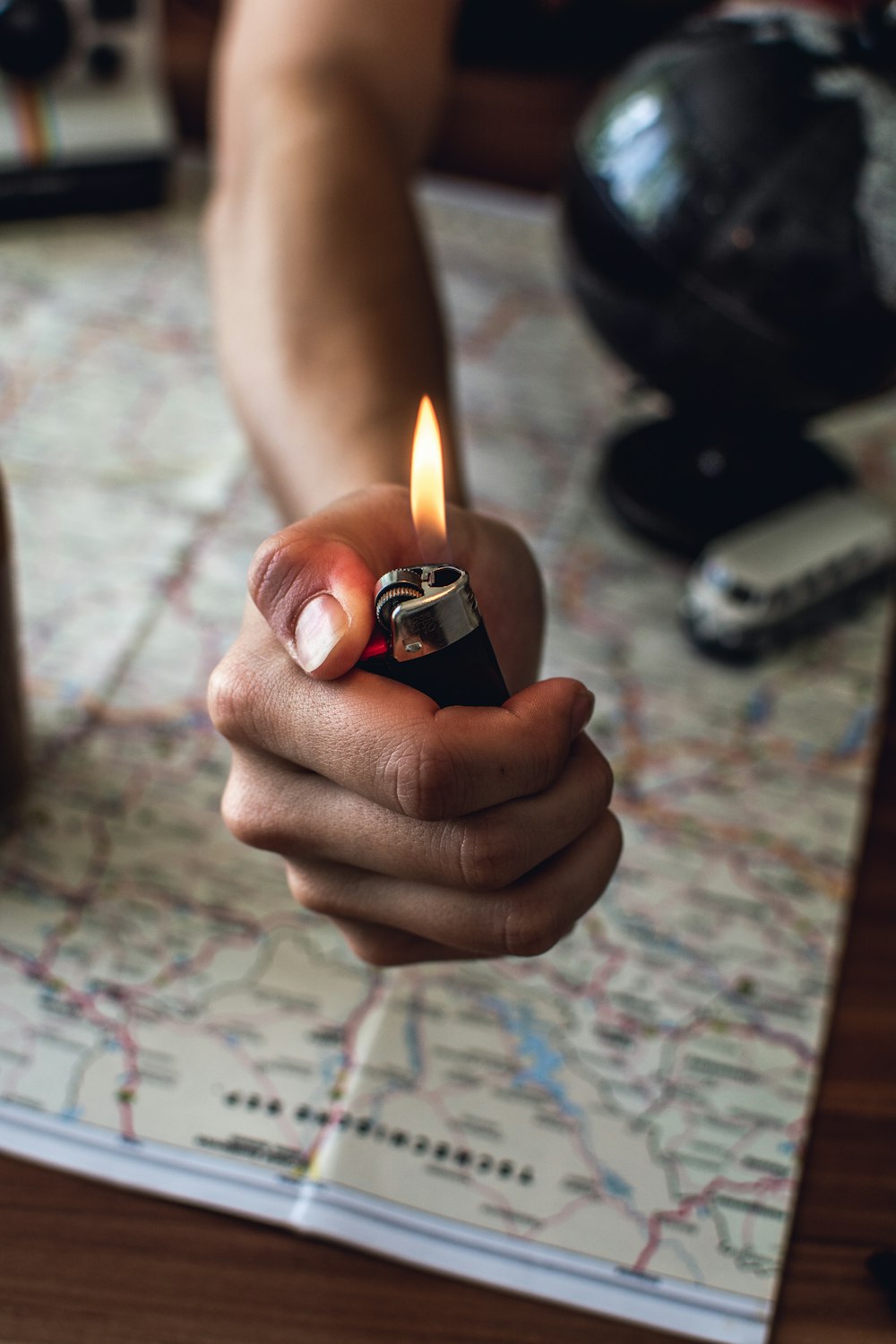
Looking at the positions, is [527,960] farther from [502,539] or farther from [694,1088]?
[502,539]

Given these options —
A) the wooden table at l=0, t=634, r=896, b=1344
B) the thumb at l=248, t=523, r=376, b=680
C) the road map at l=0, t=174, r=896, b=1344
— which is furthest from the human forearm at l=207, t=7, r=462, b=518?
the wooden table at l=0, t=634, r=896, b=1344

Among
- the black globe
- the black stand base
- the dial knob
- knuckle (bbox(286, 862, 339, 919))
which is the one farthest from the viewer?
the dial knob

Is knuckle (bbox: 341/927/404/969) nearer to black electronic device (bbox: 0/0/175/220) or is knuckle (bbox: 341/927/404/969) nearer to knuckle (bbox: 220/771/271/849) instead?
knuckle (bbox: 220/771/271/849)

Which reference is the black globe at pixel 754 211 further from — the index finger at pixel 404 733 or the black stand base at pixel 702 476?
the index finger at pixel 404 733

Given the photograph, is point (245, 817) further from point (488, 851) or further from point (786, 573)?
point (786, 573)

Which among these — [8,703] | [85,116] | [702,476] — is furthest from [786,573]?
[85,116]

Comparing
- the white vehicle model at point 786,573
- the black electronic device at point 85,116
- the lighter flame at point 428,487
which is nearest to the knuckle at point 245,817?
the lighter flame at point 428,487
